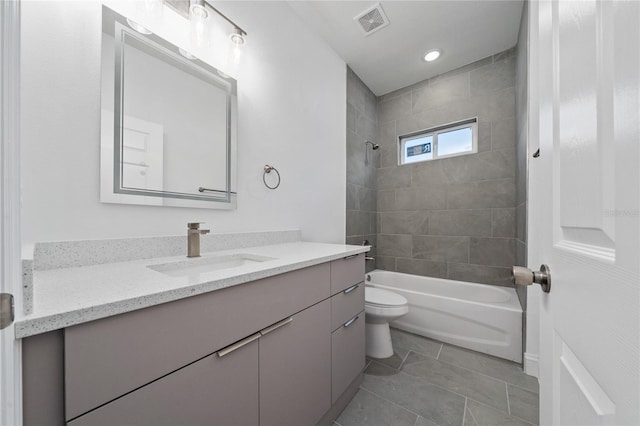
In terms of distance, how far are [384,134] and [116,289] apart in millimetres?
3108

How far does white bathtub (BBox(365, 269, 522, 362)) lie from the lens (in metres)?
1.84

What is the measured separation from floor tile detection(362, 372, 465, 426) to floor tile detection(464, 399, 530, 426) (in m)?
0.04

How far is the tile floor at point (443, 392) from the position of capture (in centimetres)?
129

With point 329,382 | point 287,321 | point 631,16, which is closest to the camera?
point 631,16

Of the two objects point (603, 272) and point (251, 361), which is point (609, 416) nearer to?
point (603, 272)

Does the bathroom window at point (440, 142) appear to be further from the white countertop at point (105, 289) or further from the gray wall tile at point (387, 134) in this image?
the white countertop at point (105, 289)

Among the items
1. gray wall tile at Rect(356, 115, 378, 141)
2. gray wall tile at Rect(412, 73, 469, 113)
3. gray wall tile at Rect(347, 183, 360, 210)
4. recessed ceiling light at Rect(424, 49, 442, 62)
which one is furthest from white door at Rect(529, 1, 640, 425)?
gray wall tile at Rect(412, 73, 469, 113)

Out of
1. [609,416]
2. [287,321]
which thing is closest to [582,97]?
[609,416]

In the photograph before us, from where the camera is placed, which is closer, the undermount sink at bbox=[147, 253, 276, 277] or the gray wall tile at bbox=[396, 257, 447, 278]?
the undermount sink at bbox=[147, 253, 276, 277]

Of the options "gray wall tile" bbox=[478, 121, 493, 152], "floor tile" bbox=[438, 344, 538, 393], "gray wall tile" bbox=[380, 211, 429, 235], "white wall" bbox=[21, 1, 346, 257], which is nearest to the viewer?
"white wall" bbox=[21, 1, 346, 257]

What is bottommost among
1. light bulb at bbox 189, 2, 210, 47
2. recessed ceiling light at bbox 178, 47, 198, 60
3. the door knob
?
the door knob

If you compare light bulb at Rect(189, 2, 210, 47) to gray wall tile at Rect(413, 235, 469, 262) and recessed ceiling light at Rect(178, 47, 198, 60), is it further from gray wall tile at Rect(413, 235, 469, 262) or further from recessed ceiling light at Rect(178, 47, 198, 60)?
gray wall tile at Rect(413, 235, 469, 262)

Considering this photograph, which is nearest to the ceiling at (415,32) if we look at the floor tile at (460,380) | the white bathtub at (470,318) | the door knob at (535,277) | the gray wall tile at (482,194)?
the gray wall tile at (482,194)

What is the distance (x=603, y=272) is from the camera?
326mm
